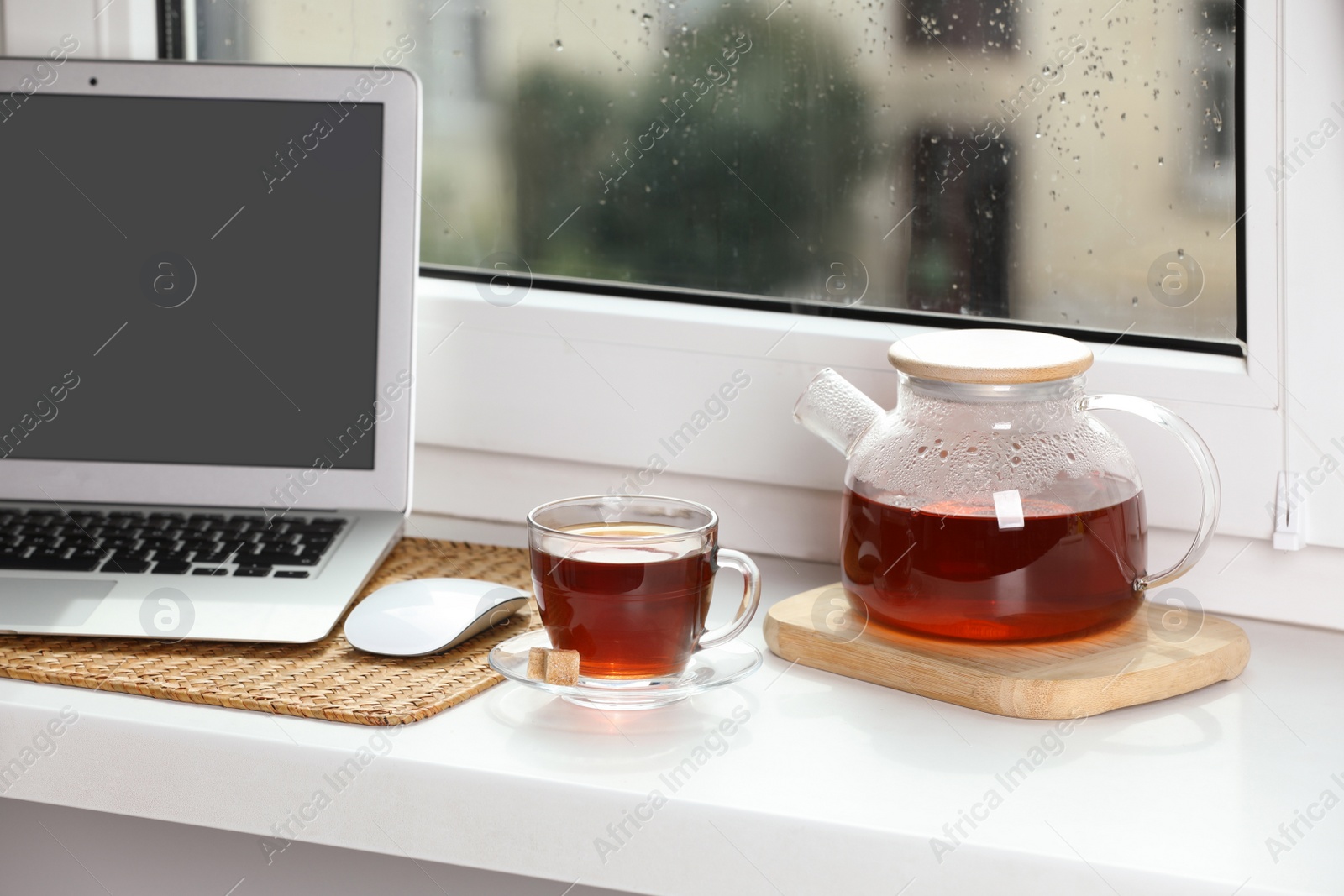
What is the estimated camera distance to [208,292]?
84cm

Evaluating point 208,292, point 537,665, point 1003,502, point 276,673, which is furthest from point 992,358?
point 208,292

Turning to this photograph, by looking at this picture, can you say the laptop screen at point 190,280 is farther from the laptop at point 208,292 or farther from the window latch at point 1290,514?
the window latch at point 1290,514

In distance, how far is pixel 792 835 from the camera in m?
0.53

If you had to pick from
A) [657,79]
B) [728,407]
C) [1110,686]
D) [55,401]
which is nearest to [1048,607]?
[1110,686]

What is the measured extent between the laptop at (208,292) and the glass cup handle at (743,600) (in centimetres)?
28

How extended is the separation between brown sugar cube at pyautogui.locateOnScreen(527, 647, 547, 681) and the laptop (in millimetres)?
244

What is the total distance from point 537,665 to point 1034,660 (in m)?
0.27

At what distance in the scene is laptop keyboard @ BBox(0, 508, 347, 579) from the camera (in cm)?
77

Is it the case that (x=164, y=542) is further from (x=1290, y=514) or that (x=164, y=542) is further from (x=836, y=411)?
A: (x=1290, y=514)

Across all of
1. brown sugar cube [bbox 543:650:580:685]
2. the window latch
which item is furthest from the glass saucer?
the window latch

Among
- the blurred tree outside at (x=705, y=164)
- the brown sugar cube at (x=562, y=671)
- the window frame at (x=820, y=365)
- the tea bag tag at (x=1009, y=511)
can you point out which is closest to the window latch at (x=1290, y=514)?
the window frame at (x=820, y=365)

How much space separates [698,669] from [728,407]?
0.29 m

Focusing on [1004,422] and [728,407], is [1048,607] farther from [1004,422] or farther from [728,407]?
[728,407]

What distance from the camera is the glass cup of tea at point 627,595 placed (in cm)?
61
